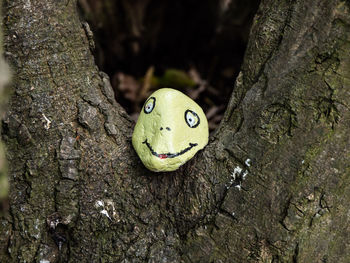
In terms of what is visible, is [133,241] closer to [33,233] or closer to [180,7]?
[33,233]

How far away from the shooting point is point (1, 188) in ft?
6.07

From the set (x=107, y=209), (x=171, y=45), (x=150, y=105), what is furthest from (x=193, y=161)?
(x=171, y=45)

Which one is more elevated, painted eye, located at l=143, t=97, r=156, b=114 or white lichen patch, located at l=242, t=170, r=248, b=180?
painted eye, located at l=143, t=97, r=156, b=114

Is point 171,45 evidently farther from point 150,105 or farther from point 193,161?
point 193,161

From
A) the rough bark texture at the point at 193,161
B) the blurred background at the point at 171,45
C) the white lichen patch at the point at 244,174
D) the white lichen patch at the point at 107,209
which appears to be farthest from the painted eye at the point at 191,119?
the blurred background at the point at 171,45

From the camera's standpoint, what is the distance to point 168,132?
175 cm

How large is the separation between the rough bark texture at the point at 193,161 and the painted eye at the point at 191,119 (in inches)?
5.1

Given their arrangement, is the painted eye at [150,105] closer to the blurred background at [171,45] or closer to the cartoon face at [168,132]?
the cartoon face at [168,132]

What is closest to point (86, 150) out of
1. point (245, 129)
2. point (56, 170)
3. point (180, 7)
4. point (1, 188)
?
point (56, 170)

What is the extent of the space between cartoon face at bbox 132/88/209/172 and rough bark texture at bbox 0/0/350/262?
0.11m

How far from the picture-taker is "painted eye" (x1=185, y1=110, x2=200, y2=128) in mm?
1843

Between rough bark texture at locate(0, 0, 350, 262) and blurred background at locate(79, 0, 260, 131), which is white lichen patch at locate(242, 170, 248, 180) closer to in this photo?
rough bark texture at locate(0, 0, 350, 262)

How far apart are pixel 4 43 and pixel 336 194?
5.78 ft

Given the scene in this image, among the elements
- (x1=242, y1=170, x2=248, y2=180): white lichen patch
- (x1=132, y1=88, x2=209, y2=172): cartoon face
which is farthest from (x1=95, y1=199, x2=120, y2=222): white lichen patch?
(x1=242, y1=170, x2=248, y2=180): white lichen patch
